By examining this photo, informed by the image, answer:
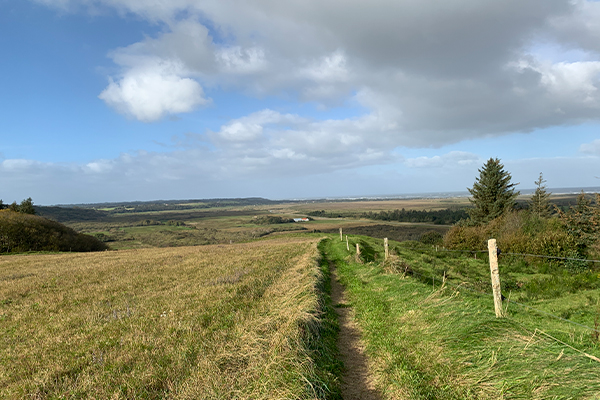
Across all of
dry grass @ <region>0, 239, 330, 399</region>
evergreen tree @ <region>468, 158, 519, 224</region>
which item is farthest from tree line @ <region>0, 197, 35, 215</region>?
evergreen tree @ <region>468, 158, 519, 224</region>

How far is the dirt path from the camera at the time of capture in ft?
17.1

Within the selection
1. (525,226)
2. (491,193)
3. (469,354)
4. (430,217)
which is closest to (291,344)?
(469,354)

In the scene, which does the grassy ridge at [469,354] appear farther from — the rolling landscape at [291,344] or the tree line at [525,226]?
the tree line at [525,226]

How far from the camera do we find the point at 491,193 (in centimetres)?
4538

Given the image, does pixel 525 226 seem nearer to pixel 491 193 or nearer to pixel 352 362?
pixel 491 193

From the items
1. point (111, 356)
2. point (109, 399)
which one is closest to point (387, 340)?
point (109, 399)

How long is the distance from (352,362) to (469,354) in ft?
7.54

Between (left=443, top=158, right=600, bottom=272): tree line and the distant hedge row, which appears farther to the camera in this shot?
the distant hedge row

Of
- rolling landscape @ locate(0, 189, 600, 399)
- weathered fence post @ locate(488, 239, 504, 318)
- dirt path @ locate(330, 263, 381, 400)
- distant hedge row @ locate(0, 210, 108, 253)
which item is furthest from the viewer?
distant hedge row @ locate(0, 210, 108, 253)

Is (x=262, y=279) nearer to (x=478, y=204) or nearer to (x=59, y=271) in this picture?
(x=59, y=271)

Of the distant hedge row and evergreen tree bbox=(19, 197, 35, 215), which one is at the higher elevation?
evergreen tree bbox=(19, 197, 35, 215)

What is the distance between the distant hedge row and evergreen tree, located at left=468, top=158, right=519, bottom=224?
6168 centimetres

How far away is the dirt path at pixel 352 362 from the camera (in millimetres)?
5199

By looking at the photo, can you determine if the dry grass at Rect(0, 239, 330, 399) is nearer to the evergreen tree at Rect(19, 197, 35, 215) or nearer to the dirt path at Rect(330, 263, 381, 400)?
the dirt path at Rect(330, 263, 381, 400)
